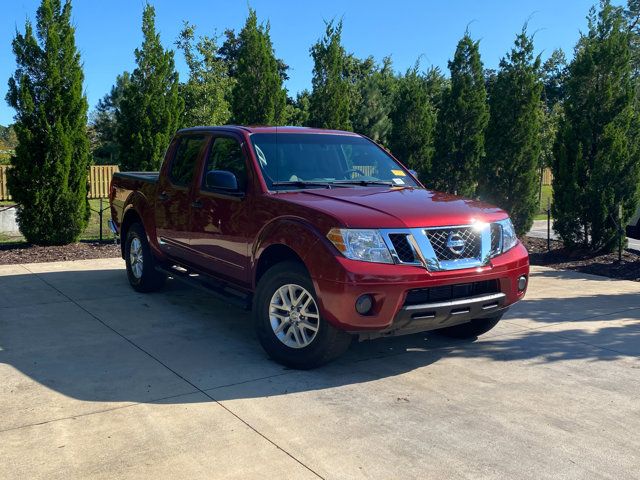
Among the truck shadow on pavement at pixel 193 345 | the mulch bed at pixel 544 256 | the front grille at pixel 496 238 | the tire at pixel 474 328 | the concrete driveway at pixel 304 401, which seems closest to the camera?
the concrete driveway at pixel 304 401

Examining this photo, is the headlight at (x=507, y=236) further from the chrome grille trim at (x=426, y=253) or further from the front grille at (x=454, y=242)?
the chrome grille trim at (x=426, y=253)

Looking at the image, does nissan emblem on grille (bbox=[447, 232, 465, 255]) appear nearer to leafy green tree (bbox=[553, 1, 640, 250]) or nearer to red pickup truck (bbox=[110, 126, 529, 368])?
red pickup truck (bbox=[110, 126, 529, 368])

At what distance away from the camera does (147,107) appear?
12.1 m

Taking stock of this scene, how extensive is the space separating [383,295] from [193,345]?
1993 millimetres

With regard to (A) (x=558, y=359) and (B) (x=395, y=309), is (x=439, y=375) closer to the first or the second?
(B) (x=395, y=309)

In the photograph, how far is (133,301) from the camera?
6.98 meters

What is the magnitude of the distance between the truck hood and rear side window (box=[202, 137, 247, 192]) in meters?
0.63

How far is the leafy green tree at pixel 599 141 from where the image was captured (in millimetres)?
10250

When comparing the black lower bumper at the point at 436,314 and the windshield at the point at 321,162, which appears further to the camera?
the windshield at the point at 321,162

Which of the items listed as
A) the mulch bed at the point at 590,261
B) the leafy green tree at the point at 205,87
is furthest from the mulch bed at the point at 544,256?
the leafy green tree at the point at 205,87

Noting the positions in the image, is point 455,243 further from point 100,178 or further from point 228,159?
point 100,178

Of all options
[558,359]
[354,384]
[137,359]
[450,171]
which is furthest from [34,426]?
[450,171]

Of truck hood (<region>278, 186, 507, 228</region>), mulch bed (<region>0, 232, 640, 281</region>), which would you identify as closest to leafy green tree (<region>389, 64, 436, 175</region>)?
mulch bed (<region>0, 232, 640, 281</region>)

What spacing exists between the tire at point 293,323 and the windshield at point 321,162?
932mm
